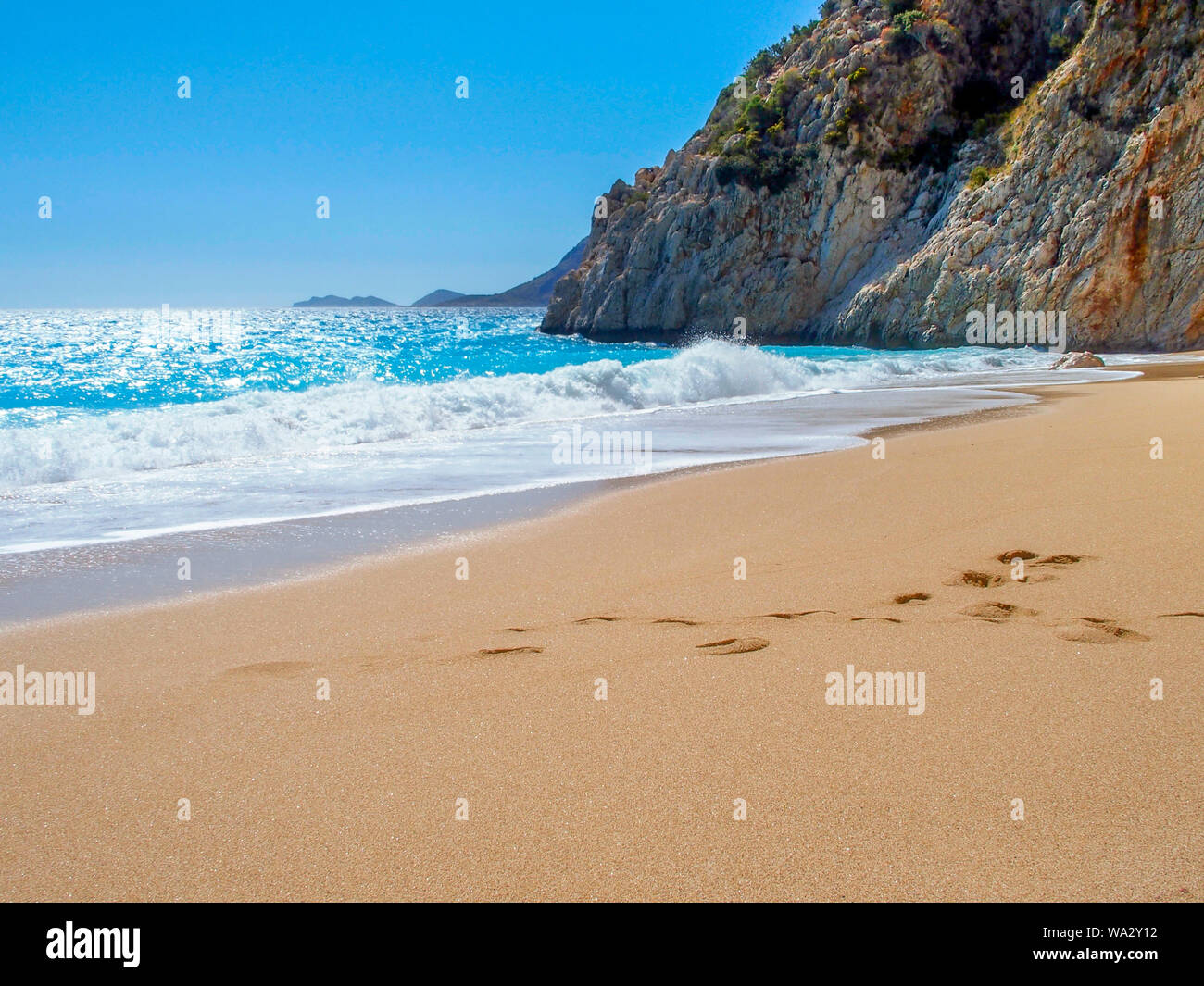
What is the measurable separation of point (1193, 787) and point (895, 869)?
99cm

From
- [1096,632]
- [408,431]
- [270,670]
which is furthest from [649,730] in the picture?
[408,431]

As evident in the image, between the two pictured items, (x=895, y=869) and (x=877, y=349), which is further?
(x=877, y=349)

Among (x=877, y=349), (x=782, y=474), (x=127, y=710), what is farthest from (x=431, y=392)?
(x=877, y=349)

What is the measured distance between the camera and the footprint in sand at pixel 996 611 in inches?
152

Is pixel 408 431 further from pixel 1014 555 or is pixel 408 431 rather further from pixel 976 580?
pixel 976 580

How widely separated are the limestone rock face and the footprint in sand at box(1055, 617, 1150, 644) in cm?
3159

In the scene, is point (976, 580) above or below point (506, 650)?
above

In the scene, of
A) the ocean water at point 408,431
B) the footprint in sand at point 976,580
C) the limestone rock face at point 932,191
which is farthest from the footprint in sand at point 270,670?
the limestone rock face at point 932,191

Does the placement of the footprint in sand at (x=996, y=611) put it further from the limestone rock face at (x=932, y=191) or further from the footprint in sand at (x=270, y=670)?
the limestone rock face at (x=932, y=191)

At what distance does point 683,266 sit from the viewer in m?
54.0

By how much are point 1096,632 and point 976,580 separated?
2.99 ft

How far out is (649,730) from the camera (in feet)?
9.55

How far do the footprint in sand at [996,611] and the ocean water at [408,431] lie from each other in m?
4.79
